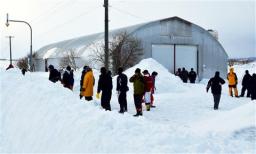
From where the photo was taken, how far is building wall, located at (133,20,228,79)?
3950 cm

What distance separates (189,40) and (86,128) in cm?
3477

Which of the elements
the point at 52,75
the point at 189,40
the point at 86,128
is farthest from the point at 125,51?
the point at 86,128

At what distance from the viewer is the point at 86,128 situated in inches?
297

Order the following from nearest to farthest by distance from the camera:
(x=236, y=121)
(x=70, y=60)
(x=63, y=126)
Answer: (x=63, y=126)
(x=236, y=121)
(x=70, y=60)

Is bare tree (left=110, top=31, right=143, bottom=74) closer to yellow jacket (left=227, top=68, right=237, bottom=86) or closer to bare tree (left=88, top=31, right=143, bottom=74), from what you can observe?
bare tree (left=88, top=31, right=143, bottom=74)

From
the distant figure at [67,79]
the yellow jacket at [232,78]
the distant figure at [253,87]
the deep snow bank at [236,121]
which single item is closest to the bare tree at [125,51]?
the yellow jacket at [232,78]

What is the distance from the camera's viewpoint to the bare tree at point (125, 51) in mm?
37031

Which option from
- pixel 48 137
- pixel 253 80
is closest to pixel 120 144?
pixel 48 137

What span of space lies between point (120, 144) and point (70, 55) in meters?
38.9

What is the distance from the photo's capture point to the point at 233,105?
18.0 metres

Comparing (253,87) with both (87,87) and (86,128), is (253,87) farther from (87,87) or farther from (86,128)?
(86,128)

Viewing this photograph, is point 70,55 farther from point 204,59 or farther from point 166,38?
point 204,59

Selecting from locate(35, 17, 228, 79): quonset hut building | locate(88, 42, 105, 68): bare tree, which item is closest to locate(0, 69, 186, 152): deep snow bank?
locate(35, 17, 228, 79): quonset hut building

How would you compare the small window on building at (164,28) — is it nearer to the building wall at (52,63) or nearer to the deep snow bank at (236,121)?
the building wall at (52,63)
